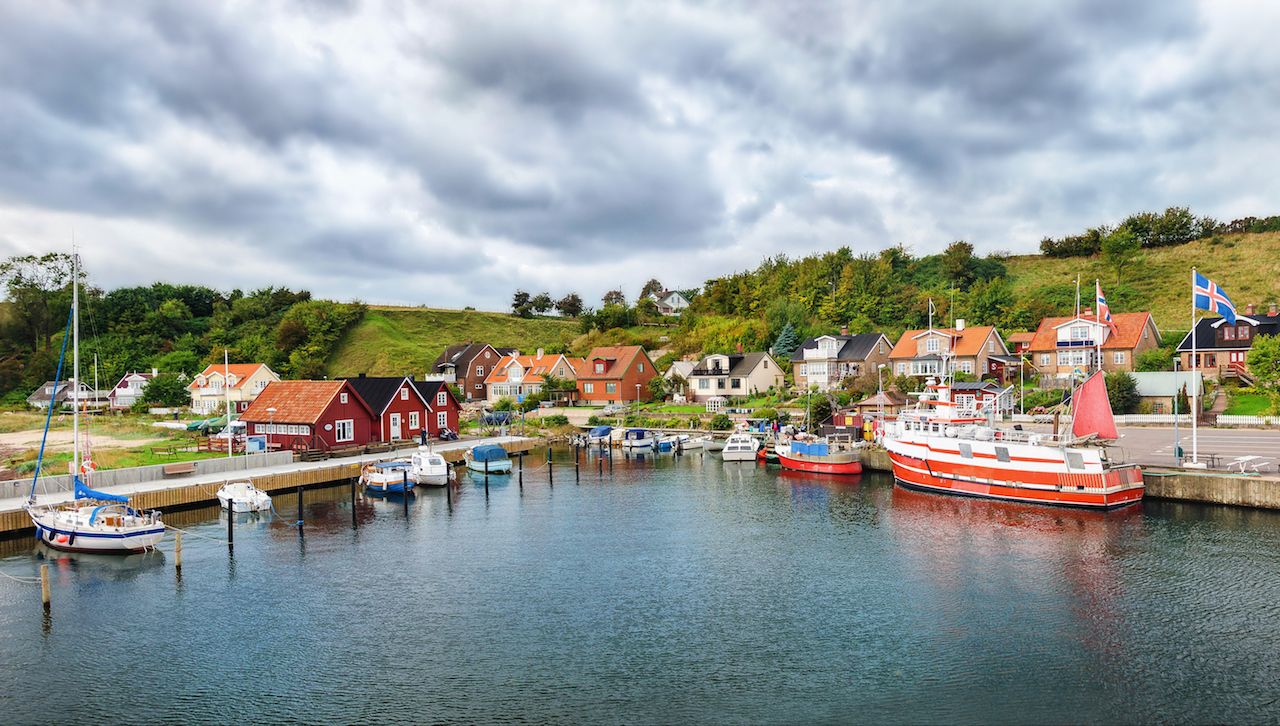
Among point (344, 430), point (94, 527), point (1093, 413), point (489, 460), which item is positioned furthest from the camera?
point (344, 430)

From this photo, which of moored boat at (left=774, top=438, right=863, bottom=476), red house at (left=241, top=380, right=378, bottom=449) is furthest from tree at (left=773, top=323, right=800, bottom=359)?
red house at (left=241, top=380, right=378, bottom=449)

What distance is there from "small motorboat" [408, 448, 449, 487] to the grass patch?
55.9 metres

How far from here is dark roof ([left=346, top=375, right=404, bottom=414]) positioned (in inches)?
2346

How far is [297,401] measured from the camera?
5625cm

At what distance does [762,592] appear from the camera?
27.5 meters

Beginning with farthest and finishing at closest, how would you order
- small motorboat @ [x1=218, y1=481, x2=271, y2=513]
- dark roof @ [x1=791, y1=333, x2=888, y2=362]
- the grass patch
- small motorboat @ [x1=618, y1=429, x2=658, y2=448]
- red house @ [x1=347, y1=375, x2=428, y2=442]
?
1. dark roof @ [x1=791, y1=333, x2=888, y2=362]
2. small motorboat @ [x1=618, y1=429, x2=658, y2=448]
3. red house @ [x1=347, y1=375, x2=428, y2=442]
4. the grass patch
5. small motorboat @ [x1=218, y1=481, x2=271, y2=513]

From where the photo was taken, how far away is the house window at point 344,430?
2186 inches

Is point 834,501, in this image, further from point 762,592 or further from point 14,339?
point 14,339

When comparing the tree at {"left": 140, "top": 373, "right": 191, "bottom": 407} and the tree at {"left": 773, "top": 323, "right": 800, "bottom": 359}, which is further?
the tree at {"left": 140, "top": 373, "right": 191, "bottom": 407}

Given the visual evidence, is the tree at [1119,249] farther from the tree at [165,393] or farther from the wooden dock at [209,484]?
the tree at [165,393]

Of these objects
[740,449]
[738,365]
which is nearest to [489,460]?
[740,449]

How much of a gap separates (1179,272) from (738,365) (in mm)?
63963

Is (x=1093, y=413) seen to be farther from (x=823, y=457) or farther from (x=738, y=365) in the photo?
(x=738, y=365)

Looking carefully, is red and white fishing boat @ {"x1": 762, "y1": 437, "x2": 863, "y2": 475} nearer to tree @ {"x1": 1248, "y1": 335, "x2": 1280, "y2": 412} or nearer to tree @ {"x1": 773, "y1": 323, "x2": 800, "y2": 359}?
tree @ {"x1": 1248, "y1": 335, "x2": 1280, "y2": 412}
